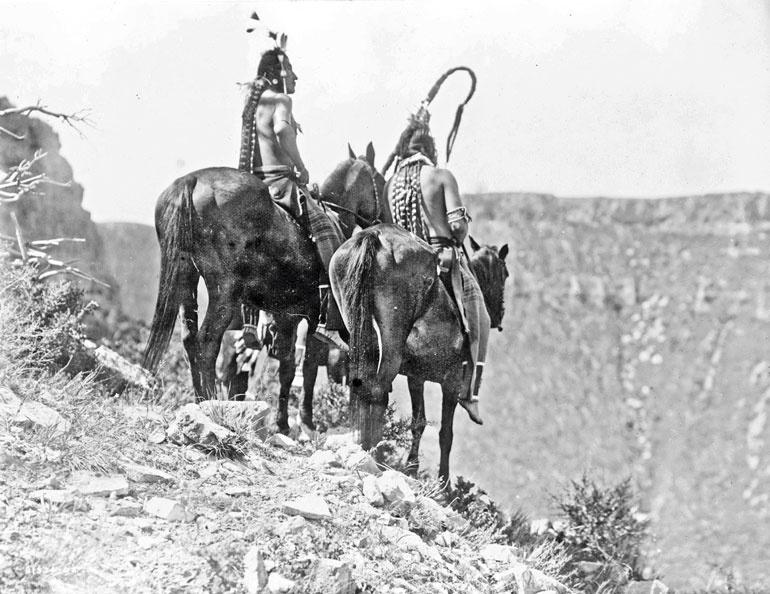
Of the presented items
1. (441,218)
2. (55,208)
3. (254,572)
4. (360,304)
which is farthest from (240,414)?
(55,208)

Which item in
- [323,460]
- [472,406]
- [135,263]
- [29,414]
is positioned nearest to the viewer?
[29,414]

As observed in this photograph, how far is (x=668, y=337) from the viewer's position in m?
72.5

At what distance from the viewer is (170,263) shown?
9344mm

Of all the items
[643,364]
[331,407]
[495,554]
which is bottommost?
[643,364]

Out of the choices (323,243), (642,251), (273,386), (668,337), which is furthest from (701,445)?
(323,243)

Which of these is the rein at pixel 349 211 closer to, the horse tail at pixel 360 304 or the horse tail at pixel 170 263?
the horse tail at pixel 360 304

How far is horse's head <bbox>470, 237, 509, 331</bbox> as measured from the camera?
11.5 m

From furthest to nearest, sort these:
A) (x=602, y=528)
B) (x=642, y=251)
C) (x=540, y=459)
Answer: (x=642, y=251) < (x=540, y=459) < (x=602, y=528)

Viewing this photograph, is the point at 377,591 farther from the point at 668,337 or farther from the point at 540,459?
the point at 668,337

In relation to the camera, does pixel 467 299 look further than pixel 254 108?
Yes

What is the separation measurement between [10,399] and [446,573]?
10.7 ft

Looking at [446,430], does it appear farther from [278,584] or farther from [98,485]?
[278,584]

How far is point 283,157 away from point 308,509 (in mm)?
4354

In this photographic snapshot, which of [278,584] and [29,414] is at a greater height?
[29,414]
